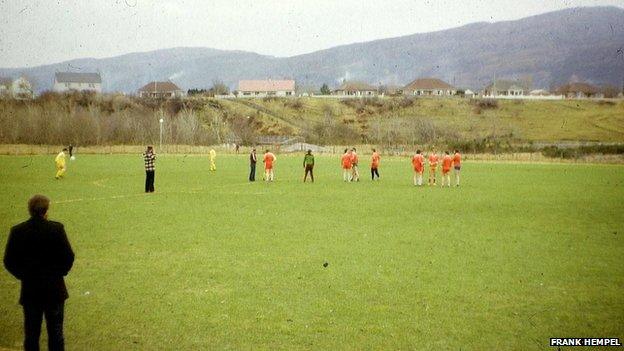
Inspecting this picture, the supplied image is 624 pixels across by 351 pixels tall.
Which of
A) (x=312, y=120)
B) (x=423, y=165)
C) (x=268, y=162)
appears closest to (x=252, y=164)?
(x=268, y=162)

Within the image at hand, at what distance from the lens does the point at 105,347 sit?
7.50m

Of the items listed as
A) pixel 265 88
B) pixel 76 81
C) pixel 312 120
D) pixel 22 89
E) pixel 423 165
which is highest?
pixel 76 81

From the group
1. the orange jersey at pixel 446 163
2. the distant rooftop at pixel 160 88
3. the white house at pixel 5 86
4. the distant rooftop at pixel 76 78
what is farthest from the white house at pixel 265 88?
the orange jersey at pixel 446 163

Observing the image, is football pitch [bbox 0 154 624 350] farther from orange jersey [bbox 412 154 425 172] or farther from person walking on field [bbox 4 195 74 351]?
orange jersey [bbox 412 154 425 172]

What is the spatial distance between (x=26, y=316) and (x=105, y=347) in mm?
1524

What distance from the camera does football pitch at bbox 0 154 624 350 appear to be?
8.04 metres

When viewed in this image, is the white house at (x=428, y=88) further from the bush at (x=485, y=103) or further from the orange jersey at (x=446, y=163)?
the orange jersey at (x=446, y=163)

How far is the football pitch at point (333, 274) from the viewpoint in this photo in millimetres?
8039

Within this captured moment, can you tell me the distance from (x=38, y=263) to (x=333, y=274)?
6.23 meters

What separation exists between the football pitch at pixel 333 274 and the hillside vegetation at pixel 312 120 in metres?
57.7

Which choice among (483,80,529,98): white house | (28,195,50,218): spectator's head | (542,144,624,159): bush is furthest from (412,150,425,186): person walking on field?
(483,80,529,98): white house

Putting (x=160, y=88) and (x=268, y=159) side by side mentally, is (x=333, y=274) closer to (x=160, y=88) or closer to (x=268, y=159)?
(x=268, y=159)

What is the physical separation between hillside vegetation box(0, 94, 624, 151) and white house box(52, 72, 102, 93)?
178 ft

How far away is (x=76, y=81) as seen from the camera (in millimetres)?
171875
